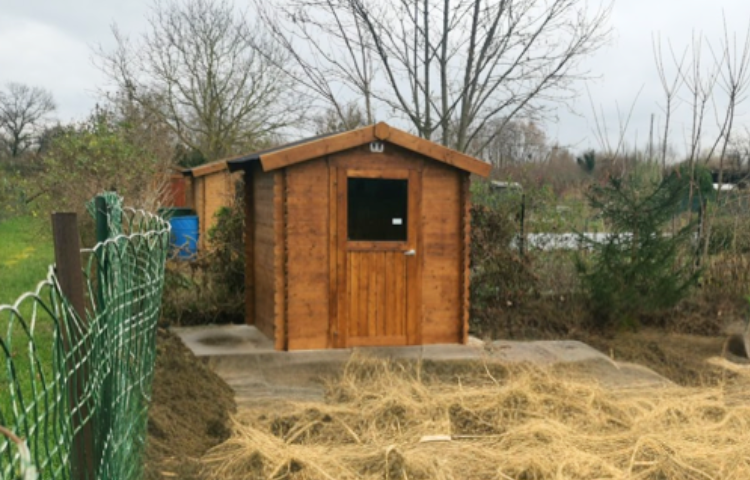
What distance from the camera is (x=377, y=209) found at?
26.0 ft

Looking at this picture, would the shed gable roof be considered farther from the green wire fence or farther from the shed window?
the green wire fence

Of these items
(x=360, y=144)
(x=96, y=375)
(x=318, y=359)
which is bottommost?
(x=318, y=359)

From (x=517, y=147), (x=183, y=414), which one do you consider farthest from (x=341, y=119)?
(x=183, y=414)

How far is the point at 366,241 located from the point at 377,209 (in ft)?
1.15

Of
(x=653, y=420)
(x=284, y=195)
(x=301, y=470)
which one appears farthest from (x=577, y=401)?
(x=284, y=195)

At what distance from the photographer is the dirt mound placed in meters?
4.32

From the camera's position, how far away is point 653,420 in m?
5.61

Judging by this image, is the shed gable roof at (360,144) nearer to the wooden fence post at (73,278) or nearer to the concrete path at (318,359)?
the concrete path at (318,359)

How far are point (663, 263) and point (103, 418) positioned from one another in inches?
320

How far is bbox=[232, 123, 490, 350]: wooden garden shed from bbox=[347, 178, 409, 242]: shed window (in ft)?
0.03

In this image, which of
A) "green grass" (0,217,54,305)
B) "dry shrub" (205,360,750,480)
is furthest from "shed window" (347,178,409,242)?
"green grass" (0,217,54,305)

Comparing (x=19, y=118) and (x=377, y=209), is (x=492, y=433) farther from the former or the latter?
(x=19, y=118)

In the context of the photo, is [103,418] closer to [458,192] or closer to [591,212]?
[458,192]

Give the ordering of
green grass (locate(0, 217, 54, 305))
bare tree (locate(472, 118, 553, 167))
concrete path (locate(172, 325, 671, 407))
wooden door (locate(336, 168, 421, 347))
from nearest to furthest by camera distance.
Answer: concrete path (locate(172, 325, 671, 407)) → wooden door (locate(336, 168, 421, 347)) → green grass (locate(0, 217, 54, 305)) → bare tree (locate(472, 118, 553, 167))
